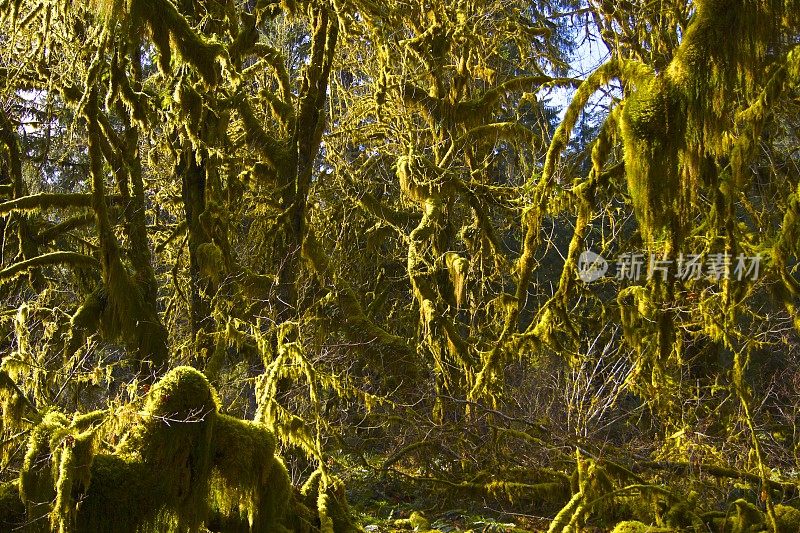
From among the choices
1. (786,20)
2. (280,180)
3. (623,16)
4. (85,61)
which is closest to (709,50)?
(786,20)

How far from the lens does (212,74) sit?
21.0ft

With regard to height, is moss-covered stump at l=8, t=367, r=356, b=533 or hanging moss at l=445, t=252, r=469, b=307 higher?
hanging moss at l=445, t=252, r=469, b=307

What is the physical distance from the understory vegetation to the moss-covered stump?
2 centimetres

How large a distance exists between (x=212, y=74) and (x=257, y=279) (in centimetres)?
270

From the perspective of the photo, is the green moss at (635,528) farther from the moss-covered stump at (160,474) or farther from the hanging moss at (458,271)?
the hanging moss at (458,271)

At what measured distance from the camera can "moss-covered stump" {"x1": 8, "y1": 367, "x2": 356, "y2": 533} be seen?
401 centimetres

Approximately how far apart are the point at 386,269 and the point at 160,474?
8.23 metres

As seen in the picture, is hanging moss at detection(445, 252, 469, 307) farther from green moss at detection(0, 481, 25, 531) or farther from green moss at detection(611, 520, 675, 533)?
green moss at detection(0, 481, 25, 531)

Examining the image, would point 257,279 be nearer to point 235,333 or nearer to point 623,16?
point 235,333

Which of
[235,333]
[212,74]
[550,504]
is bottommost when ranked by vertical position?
[550,504]

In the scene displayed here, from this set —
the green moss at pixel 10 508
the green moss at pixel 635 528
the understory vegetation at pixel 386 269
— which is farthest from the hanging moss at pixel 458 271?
the green moss at pixel 10 508

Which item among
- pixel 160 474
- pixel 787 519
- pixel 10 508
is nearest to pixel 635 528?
pixel 787 519

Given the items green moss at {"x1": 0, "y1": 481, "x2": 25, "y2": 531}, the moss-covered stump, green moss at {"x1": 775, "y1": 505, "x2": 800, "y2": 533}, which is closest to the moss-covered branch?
the moss-covered stump

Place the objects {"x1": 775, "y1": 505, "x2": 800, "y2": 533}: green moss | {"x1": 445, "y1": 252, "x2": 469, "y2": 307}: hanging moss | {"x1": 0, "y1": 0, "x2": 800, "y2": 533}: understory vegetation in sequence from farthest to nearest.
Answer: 1. {"x1": 445, "y1": 252, "x2": 469, "y2": 307}: hanging moss
2. {"x1": 775, "y1": 505, "x2": 800, "y2": 533}: green moss
3. {"x1": 0, "y1": 0, "x2": 800, "y2": 533}: understory vegetation
